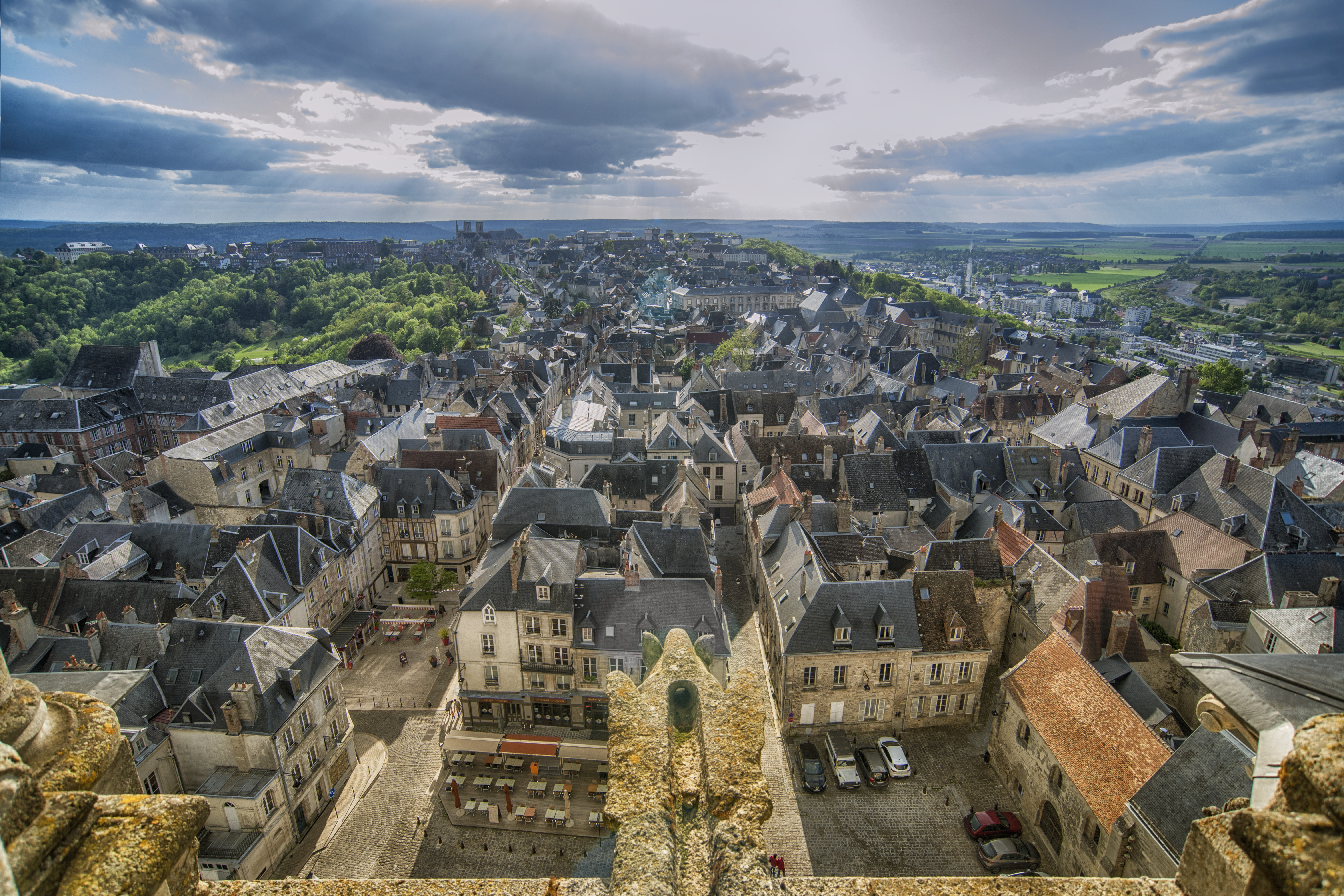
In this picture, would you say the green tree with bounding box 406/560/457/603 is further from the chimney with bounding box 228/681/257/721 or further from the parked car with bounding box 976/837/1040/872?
the parked car with bounding box 976/837/1040/872

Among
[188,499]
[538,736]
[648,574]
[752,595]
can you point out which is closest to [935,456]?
[752,595]

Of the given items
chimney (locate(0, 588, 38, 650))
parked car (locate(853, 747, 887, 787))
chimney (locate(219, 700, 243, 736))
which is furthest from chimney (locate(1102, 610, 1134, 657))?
chimney (locate(0, 588, 38, 650))

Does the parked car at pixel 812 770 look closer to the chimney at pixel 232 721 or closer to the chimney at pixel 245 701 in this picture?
the chimney at pixel 245 701

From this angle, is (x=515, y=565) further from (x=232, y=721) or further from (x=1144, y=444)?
(x=1144, y=444)

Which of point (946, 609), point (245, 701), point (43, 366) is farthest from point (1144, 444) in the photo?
point (43, 366)

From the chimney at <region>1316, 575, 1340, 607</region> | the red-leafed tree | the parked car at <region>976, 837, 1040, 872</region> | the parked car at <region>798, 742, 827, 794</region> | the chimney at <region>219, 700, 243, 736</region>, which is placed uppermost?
the red-leafed tree
